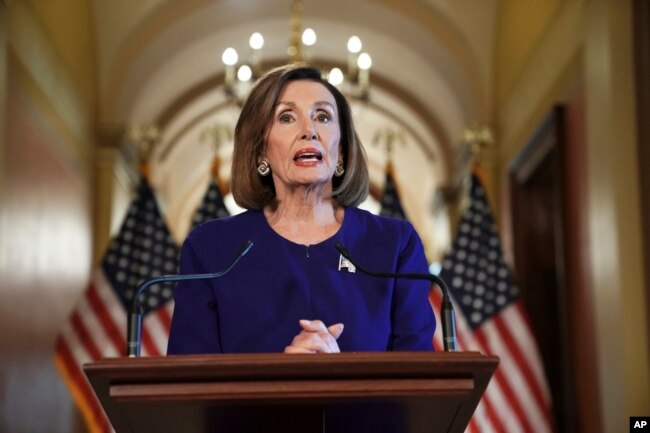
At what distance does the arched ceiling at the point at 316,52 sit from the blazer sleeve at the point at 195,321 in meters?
7.53

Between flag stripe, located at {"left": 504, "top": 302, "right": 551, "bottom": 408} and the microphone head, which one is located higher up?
flag stripe, located at {"left": 504, "top": 302, "right": 551, "bottom": 408}

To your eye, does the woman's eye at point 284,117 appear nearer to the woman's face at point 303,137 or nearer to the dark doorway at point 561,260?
the woman's face at point 303,137

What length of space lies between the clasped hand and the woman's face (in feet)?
1.52

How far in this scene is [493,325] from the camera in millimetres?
6457

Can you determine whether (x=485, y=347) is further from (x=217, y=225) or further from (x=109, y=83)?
(x=109, y=83)

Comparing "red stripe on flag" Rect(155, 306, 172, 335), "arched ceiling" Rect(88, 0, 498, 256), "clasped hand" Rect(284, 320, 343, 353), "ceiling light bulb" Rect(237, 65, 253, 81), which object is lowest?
"clasped hand" Rect(284, 320, 343, 353)

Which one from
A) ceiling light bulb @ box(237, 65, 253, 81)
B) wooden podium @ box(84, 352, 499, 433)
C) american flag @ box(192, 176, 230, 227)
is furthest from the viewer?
ceiling light bulb @ box(237, 65, 253, 81)

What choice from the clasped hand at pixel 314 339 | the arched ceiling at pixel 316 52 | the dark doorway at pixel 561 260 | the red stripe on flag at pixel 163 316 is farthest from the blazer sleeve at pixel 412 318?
the arched ceiling at pixel 316 52

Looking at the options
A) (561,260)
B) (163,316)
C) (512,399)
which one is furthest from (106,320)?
(561,260)

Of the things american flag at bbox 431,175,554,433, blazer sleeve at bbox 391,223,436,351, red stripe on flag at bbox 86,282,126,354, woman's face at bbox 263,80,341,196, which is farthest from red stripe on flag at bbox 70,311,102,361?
blazer sleeve at bbox 391,223,436,351

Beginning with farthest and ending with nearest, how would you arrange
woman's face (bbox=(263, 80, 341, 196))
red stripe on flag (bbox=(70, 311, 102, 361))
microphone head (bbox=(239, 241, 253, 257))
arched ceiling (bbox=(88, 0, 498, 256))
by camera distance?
→ arched ceiling (bbox=(88, 0, 498, 256)), red stripe on flag (bbox=(70, 311, 102, 361)), woman's face (bbox=(263, 80, 341, 196)), microphone head (bbox=(239, 241, 253, 257))

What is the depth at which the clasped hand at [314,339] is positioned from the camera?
6.75ft

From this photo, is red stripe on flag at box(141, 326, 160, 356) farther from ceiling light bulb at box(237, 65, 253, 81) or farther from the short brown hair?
the short brown hair

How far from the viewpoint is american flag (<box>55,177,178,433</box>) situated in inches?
249
